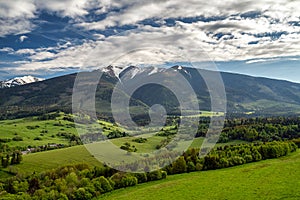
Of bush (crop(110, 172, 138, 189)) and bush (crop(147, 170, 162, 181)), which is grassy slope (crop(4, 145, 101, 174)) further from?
bush (crop(147, 170, 162, 181))

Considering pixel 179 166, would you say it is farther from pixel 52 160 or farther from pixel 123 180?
pixel 52 160

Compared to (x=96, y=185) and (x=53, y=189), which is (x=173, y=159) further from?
(x=53, y=189)

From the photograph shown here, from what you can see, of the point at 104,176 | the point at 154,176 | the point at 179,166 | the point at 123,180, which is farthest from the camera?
the point at 179,166

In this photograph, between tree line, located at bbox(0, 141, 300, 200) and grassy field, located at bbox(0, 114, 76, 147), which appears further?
grassy field, located at bbox(0, 114, 76, 147)

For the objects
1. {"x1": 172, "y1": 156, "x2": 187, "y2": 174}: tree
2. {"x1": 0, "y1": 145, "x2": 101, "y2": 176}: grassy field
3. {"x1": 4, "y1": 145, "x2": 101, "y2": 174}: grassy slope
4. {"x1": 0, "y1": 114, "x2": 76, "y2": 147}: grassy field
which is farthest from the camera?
{"x1": 0, "y1": 114, "x2": 76, "y2": 147}: grassy field

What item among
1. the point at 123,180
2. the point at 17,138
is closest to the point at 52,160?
the point at 123,180

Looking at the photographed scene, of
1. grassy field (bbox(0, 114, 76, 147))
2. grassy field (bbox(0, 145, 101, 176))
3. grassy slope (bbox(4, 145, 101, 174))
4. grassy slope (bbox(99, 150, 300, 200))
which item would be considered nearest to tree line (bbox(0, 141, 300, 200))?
grassy slope (bbox(99, 150, 300, 200))

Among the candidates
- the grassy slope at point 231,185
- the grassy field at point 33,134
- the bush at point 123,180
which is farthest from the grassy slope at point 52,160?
the grassy slope at point 231,185

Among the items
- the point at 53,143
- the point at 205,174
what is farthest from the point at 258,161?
the point at 53,143
